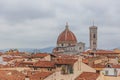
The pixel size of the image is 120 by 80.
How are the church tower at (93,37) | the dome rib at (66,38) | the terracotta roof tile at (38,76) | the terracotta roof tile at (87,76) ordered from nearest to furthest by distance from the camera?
the terracotta roof tile at (38,76), the terracotta roof tile at (87,76), the dome rib at (66,38), the church tower at (93,37)

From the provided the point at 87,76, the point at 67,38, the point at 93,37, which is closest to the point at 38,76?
the point at 87,76

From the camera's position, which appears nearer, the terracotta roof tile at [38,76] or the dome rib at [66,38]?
the terracotta roof tile at [38,76]

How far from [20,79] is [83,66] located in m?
11.3

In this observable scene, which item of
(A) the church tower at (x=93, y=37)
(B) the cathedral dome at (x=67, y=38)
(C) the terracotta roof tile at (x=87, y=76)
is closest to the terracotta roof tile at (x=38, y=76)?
(C) the terracotta roof tile at (x=87, y=76)

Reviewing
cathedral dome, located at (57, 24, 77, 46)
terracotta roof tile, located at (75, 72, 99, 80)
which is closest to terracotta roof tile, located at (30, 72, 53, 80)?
terracotta roof tile, located at (75, 72, 99, 80)

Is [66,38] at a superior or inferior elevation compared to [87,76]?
superior

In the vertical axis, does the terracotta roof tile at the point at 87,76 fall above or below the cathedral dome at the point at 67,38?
below

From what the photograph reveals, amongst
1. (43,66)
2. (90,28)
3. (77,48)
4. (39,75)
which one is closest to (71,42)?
(77,48)

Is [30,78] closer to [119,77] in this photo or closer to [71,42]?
[119,77]

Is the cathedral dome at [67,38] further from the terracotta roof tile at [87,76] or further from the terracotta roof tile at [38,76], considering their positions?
the terracotta roof tile at [38,76]

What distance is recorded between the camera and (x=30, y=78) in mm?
41344

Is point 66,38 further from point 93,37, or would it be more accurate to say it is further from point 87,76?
point 87,76

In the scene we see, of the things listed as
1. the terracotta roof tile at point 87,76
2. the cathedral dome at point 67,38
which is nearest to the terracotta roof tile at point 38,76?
the terracotta roof tile at point 87,76

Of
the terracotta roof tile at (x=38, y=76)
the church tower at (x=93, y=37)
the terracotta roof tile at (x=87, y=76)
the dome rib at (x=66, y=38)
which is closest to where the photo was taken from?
the terracotta roof tile at (x=38, y=76)
